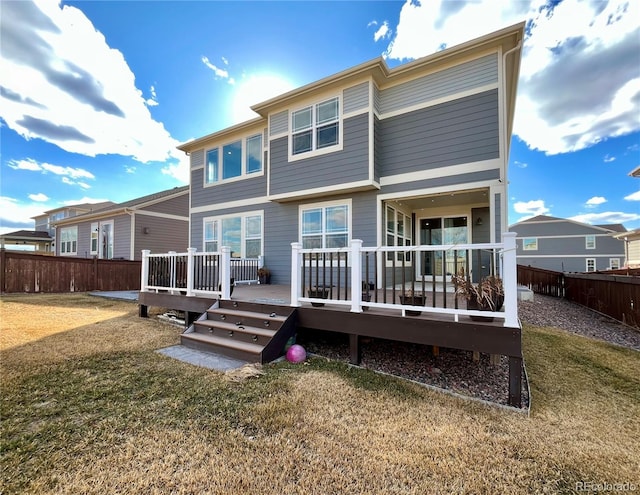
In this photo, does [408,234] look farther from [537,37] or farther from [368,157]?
[537,37]

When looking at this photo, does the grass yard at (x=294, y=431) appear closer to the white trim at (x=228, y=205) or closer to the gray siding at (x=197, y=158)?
the white trim at (x=228, y=205)

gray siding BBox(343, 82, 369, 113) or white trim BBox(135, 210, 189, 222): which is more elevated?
gray siding BBox(343, 82, 369, 113)

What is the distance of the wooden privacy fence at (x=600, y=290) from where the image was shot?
6922mm

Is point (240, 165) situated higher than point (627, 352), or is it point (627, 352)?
point (240, 165)

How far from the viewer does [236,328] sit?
4.80 m

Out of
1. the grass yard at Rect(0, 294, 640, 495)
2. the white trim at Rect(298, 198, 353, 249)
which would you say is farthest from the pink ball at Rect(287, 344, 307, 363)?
the white trim at Rect(298, 198, 353, 249)

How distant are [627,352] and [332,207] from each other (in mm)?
6542

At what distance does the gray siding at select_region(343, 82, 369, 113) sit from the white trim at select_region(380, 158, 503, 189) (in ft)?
5.97

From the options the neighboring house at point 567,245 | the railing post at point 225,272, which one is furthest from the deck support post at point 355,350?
the neighboring house at point 567,245

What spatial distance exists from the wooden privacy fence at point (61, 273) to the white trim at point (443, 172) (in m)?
12.3

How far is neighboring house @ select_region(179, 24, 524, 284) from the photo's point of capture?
609 cm

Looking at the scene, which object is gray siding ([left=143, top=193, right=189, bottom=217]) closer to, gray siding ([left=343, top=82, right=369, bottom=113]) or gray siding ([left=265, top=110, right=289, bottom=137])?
gray siding ([left=265, top=110, right=289, bottom=137])

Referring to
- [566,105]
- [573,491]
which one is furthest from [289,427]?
[566,105]

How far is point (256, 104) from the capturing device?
26.8 ft
